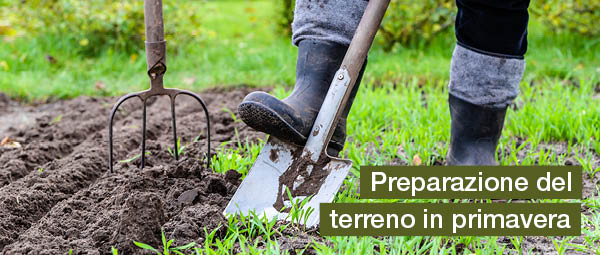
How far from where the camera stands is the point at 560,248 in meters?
1.73

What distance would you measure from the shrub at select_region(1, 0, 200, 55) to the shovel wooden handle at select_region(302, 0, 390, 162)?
3235 millimetres

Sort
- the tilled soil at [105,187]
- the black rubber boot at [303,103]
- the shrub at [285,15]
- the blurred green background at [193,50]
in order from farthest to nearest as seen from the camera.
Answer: the shrub at [285,15], the blurred green background at [193,50], the black rubber boot at [303,103], the tilled soil at [105,187]

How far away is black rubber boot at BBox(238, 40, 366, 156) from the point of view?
6.16 ft

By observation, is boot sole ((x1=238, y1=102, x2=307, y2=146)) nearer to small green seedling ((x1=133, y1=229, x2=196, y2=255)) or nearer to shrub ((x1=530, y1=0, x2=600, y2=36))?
small green seedling ((x1=133, y1=229, x2=196, y2=255))

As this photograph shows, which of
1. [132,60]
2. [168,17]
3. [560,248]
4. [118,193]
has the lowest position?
[560,248]

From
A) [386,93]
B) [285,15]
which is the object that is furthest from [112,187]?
[285,15]

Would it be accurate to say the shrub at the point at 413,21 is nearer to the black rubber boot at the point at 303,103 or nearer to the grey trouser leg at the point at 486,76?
the grey trouser leg at the point at 486,76

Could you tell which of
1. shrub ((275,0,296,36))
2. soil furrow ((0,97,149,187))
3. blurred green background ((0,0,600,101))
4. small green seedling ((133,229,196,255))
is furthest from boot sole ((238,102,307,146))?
shrub ((275,0,296,36))

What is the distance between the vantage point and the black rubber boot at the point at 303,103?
73.9 inches

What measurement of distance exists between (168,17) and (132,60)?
52 centimetres

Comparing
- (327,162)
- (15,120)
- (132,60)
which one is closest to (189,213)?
(327,162)

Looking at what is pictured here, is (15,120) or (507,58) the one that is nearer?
(507,58)

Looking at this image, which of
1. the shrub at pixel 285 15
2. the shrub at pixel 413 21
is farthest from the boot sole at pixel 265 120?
the shrub at pixel 285 15

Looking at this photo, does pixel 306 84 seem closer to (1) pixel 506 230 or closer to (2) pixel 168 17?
(1) pixel 506 230
